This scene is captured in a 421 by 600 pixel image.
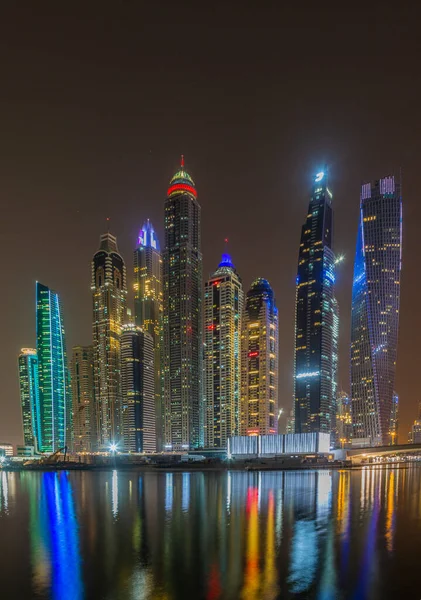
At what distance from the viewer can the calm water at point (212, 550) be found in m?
22.5

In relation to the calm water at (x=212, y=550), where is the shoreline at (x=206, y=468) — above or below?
below

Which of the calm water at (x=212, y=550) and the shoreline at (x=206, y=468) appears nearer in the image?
the calm water at (x=212, y=550)

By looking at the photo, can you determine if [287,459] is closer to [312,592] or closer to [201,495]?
[201,495]

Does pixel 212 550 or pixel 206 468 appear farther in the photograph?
pixel 206 468

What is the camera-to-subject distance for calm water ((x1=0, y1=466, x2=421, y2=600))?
22.5 metres

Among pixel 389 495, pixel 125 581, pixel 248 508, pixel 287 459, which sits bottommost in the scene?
pixel 287 459

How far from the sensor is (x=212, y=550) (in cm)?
2973

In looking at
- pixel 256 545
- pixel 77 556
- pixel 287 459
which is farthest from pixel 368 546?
pixel 287 459

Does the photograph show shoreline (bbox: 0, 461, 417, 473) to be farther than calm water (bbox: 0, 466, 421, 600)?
Yes

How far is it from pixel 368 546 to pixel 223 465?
12175cm

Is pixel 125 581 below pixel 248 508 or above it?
above

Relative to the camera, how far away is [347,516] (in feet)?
144

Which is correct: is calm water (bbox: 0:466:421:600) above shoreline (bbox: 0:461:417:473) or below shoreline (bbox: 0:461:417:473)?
above

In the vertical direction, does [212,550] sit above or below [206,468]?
above
